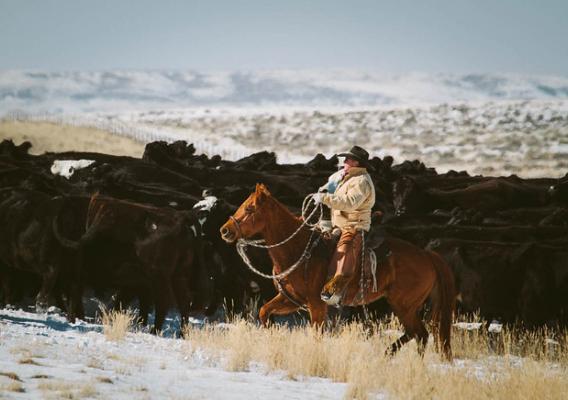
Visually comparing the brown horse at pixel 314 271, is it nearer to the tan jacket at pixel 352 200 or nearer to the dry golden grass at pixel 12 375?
the tan jacket at pixel 352 200

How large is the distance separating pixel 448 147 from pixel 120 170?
1890 inches

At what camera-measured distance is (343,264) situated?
999 centimetres

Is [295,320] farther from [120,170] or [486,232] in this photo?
[120,170]

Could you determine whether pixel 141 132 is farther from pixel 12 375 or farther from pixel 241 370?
pixel 12 375

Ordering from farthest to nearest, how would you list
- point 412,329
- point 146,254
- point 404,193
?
point 404,193, point 146,254, point 412,329

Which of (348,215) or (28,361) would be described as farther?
(348,215)

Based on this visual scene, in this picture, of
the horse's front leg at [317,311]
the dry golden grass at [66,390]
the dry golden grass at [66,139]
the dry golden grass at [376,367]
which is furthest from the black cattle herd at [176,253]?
the dry golden grass at [66,139]

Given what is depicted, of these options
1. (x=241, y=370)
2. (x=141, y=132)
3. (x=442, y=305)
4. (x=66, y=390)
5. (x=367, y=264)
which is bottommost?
(x=241, y=370)

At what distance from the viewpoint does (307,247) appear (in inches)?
403

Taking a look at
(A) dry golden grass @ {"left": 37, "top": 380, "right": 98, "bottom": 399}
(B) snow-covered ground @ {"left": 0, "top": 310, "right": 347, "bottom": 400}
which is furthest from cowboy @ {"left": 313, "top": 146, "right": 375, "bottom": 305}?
(A) dry golden grass @ {"left": 37, "top": 380, "right": 98, "bottom": 399}

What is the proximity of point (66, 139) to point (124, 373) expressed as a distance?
52272 millimetres

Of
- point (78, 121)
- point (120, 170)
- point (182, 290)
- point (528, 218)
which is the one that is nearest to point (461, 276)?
point (182, 290)

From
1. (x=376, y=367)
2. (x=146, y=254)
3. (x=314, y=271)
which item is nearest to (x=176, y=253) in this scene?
(x=146, y=254)

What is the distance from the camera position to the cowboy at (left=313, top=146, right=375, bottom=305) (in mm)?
9938
